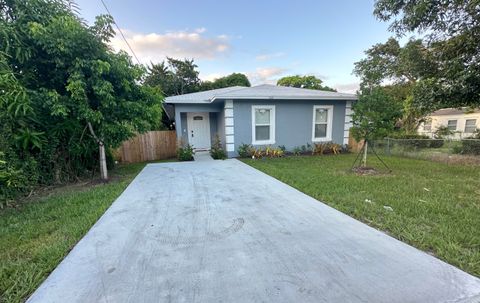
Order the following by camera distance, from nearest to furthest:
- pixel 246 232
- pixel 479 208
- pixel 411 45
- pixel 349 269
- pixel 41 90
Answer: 1. pixel 349 269
2. pixel 246 232
3. pixel 479 208
4. pixel 41 90
5. pixel 411 45

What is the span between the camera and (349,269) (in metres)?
1.98

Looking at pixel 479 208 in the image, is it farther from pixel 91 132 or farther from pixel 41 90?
pixel 41 90

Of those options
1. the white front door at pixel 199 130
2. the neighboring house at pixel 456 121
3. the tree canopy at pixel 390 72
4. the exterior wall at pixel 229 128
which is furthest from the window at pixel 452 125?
the white front door at pixel 199 130

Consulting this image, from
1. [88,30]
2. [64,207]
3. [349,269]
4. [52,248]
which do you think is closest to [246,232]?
[349,269]

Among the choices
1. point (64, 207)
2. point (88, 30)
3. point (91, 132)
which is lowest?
point (64, 207)

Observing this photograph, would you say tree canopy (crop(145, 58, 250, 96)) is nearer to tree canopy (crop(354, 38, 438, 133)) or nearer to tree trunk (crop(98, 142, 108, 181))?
tree canopy (crop(354, 38, 438, 133))

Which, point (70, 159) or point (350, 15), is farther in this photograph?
point (350, 15)

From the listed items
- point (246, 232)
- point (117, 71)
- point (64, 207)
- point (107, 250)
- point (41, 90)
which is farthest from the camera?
point (117, 71)

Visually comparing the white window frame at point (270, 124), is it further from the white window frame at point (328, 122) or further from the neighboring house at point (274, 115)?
the white window frame at point (328, 122)

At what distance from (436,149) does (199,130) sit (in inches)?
406

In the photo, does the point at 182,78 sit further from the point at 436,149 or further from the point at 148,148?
the point at 436,149

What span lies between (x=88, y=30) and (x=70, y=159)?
11.2 feet

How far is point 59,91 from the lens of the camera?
16.8 feet

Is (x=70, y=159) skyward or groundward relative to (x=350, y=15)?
groundward
